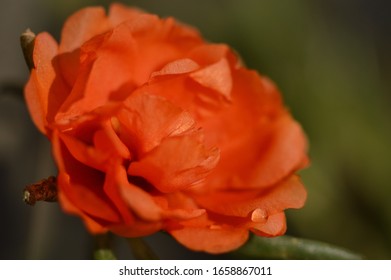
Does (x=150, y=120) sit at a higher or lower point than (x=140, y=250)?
higher

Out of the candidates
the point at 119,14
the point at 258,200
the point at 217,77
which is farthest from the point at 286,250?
the point at 119,14

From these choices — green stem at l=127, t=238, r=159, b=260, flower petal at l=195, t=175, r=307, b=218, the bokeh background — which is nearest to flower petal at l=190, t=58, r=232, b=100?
flower petal at l=195, t=175, r=307, b=218

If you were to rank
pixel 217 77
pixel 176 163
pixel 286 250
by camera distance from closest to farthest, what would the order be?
pixel 176 163
pixel 217 77
pixel 286 250

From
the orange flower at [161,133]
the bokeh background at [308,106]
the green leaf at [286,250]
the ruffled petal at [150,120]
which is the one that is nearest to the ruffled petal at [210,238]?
the orange flower at [161,133]

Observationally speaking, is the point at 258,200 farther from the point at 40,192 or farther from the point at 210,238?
A: the point at 40,192

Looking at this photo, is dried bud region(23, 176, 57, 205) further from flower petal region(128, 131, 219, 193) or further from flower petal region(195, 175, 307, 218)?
flower petal region(195, 175, 307, 218)

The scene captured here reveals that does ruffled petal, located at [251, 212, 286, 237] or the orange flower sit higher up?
the orange flower
